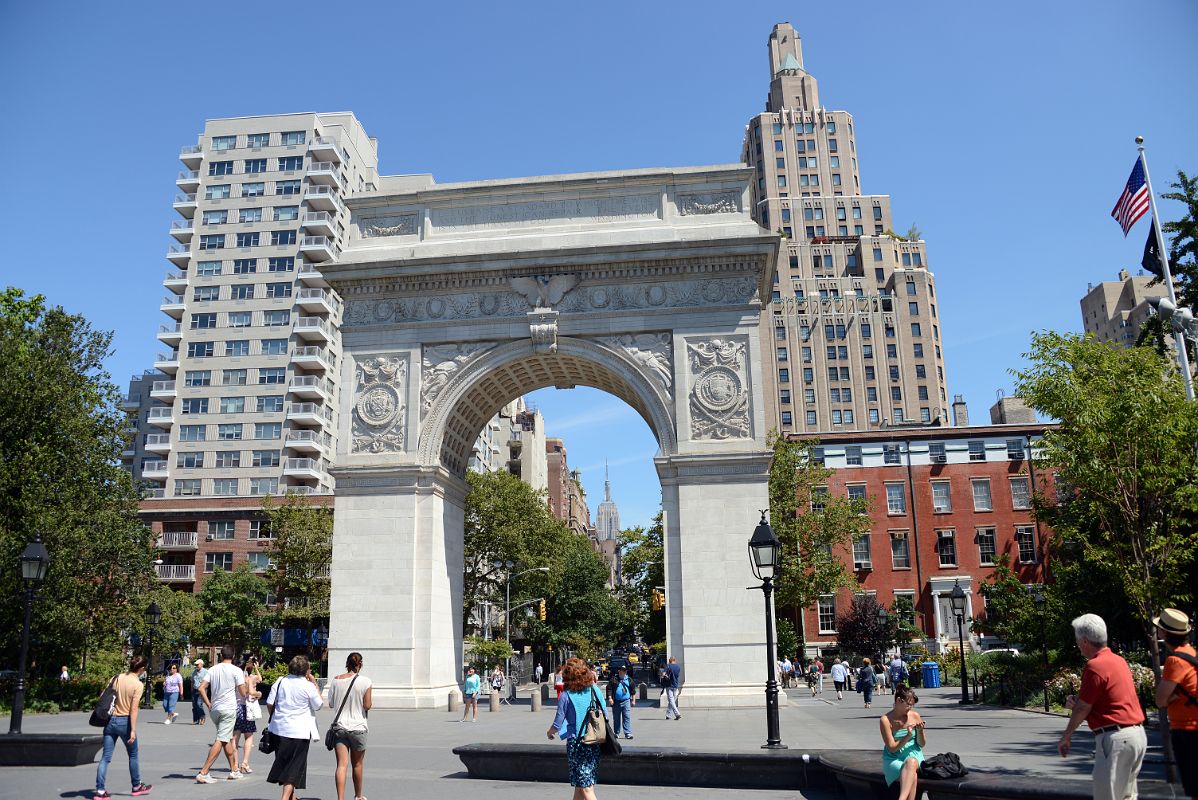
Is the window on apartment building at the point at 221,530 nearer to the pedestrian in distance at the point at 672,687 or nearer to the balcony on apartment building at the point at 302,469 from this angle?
the balcony on apartment building at the point at 302,469

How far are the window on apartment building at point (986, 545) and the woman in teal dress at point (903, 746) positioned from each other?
47.6m

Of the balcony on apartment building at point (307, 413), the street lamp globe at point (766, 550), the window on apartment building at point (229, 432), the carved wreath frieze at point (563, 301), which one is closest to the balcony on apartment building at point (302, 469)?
the balcony on apartment building at point (307, 413)

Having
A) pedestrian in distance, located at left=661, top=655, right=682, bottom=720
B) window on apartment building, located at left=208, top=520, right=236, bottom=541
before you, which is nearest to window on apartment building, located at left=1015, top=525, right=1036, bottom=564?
pedestrian in distance, located at left=661, top=655, right=682, bottom=720

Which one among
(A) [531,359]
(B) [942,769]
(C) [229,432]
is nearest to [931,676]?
(A) [531,359]


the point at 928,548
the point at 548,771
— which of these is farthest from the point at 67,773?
the point at 928,548

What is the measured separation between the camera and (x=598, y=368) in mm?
30297

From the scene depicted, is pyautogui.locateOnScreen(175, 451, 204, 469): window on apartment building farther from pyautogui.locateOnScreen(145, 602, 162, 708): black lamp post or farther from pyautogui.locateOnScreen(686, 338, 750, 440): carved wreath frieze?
pyautogui.locateOnScreen(686, 338, 750, 440): carved wreath frieze

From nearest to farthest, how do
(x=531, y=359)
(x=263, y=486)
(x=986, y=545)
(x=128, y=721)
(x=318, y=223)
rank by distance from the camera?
(x=128, y=721) < (x=531, y=359) < (x=986, y=545) < (x=263, y=486) < (x=318, y=223)

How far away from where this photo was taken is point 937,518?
5334 cm

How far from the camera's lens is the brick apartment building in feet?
171

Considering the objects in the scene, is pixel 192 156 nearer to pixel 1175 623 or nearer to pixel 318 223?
pixel 318 223

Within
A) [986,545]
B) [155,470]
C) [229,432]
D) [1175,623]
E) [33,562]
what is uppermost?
[229,432]

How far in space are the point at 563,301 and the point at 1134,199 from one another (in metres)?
16.4

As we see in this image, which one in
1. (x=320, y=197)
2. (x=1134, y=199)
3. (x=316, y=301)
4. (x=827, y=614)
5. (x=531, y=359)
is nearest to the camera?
(x=1134, y=199)
